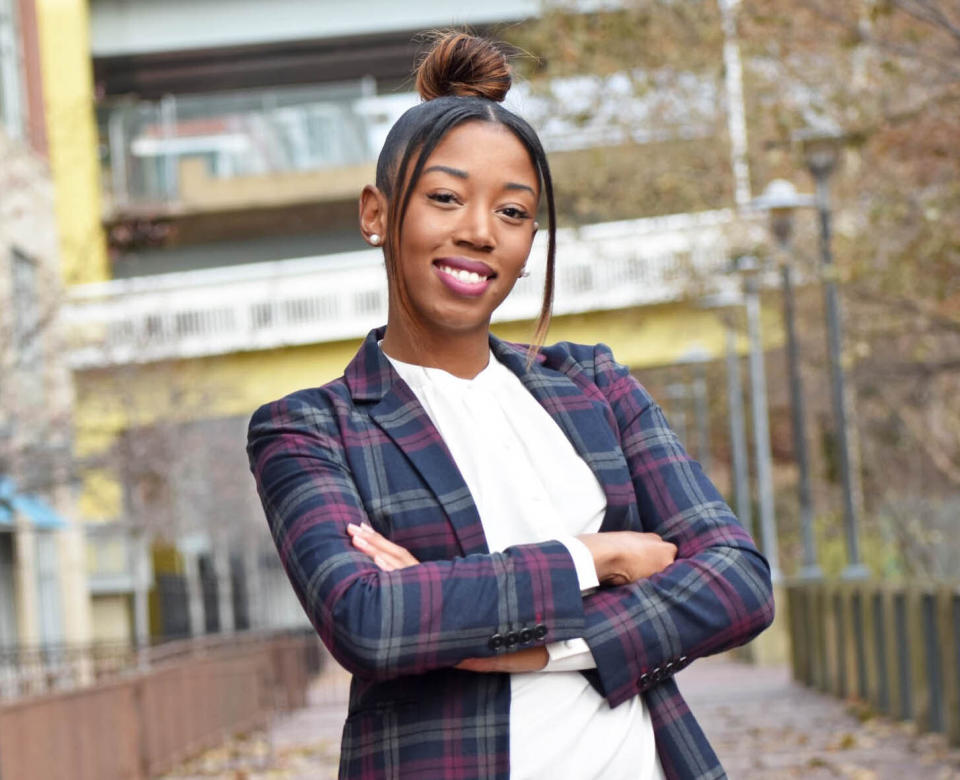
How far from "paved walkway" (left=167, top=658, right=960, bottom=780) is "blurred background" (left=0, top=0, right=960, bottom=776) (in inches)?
16.1

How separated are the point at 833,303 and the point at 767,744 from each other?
6160 mm

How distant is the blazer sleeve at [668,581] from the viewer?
293 centimetres

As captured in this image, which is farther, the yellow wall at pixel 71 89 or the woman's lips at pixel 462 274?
the yellow wall at pixel 71 89

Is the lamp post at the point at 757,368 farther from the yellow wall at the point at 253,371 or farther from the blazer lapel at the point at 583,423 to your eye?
the blazer lapel at the point at 583,423

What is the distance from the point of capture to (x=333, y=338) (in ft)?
117

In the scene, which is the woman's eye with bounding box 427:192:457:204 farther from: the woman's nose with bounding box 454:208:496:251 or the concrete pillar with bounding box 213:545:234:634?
the concrete pillar with bounding box 213:545:234:634

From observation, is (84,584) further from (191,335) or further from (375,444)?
(375,444)

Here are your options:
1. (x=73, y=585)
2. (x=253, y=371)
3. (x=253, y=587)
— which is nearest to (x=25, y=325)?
(x=73, y=585)

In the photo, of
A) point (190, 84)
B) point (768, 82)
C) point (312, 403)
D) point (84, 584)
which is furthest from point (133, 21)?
point (312, 403)

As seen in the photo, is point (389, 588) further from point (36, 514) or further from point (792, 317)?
point (36, 514)

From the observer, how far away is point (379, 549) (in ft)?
9.69

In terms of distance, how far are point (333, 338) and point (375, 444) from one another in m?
32.7

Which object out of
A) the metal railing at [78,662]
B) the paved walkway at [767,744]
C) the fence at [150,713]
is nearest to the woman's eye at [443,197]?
the fence at [150,713]

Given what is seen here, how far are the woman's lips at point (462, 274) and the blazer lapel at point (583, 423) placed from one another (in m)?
0.22
